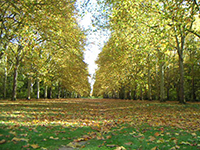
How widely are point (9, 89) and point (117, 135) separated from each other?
4339cm

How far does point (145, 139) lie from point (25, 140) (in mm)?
3634

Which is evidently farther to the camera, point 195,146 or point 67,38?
point 67,38

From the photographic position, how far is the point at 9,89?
42438 millimetres

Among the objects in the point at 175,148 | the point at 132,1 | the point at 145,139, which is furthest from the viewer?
the point at 132,1

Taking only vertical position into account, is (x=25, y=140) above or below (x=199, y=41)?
below

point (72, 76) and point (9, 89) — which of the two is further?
point (9, 89)

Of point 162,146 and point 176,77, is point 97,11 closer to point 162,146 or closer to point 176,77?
point 162,146

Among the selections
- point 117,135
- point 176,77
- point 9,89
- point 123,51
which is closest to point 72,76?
point 9,89

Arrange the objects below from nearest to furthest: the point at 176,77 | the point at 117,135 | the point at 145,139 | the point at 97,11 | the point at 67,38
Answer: the point at 145,139
the point at 117,135
the point at 67,38
the point at 97,11
the point at 176,77

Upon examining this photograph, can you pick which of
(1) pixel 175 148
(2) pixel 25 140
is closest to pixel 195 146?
(1) pixel 175 148

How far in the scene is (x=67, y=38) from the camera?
1549 cm

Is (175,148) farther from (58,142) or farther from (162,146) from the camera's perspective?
(58,142)

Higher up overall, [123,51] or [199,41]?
[199,41]

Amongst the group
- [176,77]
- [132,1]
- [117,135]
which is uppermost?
[132,1]
